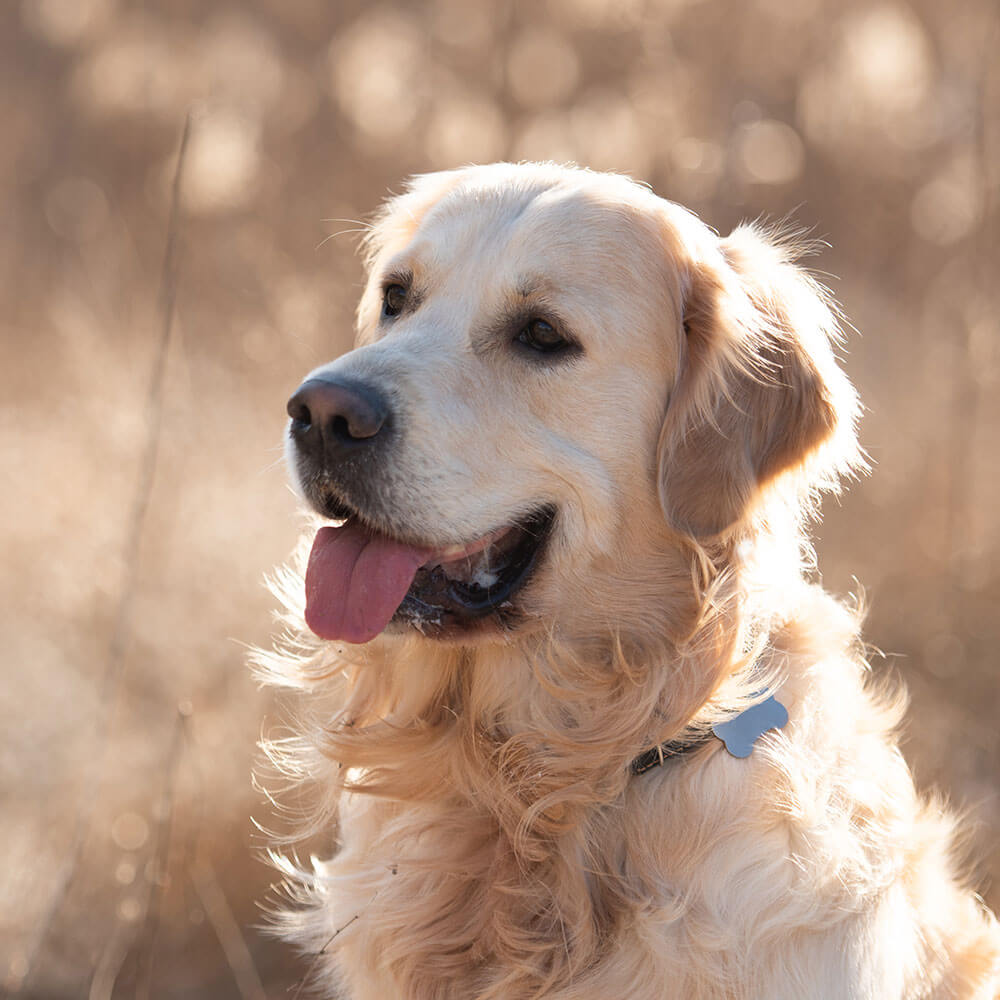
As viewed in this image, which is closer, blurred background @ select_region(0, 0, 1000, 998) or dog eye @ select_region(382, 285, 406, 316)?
dog eye @ select_region(382, 285, 406, 316)

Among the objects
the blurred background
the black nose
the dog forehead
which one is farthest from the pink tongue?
the blurred background

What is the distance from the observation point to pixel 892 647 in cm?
445

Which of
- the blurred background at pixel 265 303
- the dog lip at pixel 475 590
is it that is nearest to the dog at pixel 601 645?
the dog lip at pixel 475 590

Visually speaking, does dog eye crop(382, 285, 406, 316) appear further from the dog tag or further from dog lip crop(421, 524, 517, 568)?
the dog tag

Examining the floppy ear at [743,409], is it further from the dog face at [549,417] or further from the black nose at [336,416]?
the black nose at [336,416]

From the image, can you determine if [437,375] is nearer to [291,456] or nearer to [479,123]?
[291,456]

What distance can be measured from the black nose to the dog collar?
2.54 ft

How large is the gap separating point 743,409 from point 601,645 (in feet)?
1.74

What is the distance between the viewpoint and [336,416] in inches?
79.6

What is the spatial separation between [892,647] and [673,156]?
6.82 ft

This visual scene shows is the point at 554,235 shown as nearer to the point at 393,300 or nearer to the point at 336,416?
the point at 393,300

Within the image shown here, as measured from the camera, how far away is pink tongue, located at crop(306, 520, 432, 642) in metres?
2.05

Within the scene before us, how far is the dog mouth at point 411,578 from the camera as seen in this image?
207 cm

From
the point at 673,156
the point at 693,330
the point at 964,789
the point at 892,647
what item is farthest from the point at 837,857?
the point at 673,156
